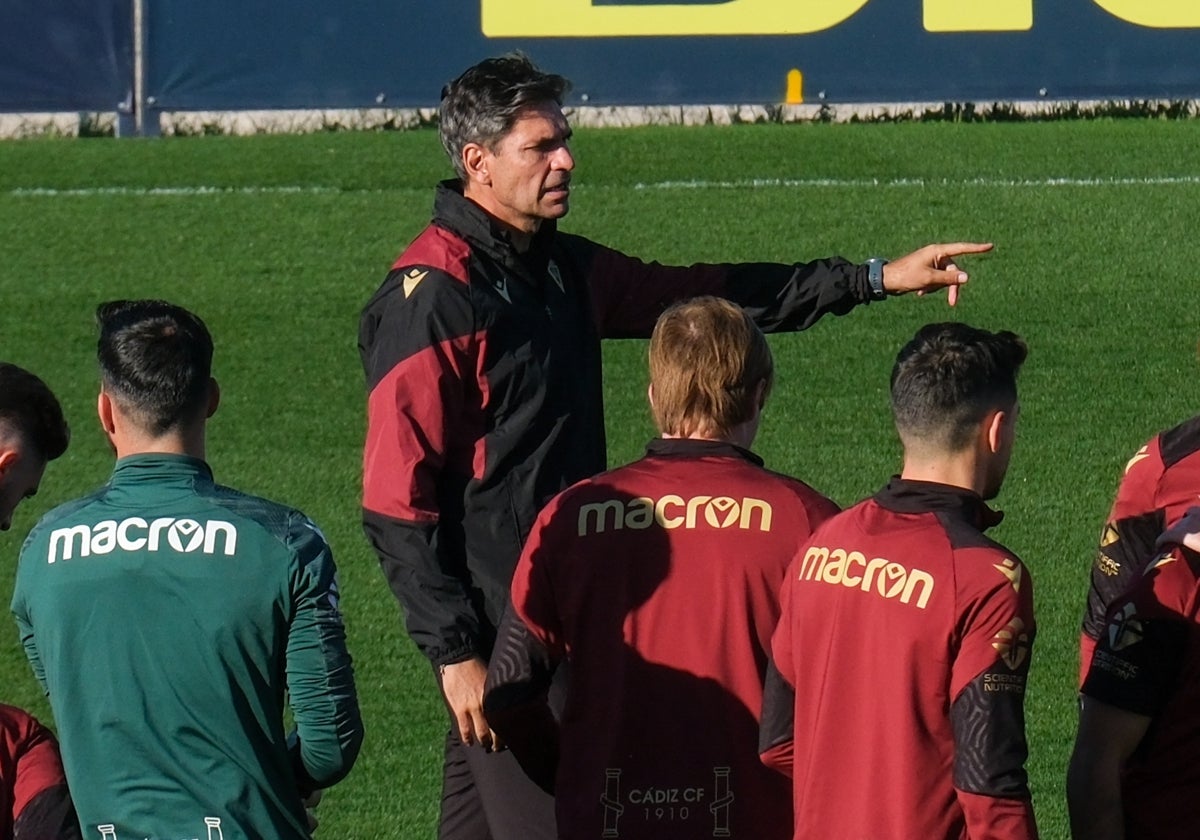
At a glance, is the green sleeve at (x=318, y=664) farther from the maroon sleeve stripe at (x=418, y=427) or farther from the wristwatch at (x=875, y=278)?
the wristwatch at (x=875, y=278)

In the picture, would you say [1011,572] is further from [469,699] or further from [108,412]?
[108,412]

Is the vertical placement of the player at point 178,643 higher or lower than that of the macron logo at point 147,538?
lower

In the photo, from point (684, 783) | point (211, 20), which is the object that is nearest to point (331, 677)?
point (684, 783)

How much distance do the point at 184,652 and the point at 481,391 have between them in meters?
1.08

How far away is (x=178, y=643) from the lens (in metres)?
3.17

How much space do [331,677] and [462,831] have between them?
1095 millimetres

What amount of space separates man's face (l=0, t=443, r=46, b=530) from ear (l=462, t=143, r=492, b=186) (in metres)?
1.18

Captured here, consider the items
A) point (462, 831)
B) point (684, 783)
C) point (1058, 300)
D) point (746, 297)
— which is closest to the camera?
point (684, 783)

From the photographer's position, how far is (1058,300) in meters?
11.0

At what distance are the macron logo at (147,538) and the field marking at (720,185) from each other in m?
9.99

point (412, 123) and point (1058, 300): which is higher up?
point (412, 123)

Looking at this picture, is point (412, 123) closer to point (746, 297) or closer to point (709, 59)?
point (709, 59)

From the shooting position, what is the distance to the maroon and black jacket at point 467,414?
392 cm

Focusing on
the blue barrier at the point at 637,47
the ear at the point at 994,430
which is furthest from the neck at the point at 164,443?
the blue barrier at the point at 637,47
